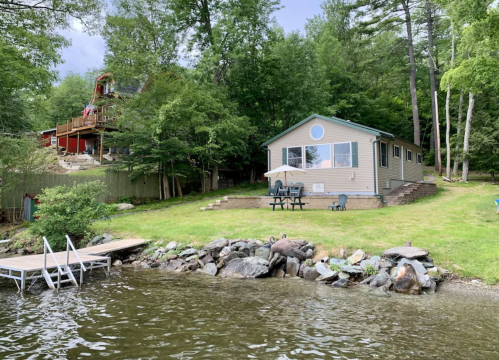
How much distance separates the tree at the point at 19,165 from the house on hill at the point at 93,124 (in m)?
6.91

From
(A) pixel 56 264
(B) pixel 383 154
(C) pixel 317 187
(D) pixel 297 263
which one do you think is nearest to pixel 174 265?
(A) pixel 56 264

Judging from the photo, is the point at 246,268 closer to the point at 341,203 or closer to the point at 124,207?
the point at 341,203

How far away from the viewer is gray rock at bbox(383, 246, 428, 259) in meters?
6.89

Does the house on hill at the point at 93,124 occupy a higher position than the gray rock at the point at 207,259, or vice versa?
the house on hill at the point at 93,124

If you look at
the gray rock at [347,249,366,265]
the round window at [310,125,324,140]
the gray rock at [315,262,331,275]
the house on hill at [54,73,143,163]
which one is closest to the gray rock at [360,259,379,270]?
the gray rock at [347,249,366,265]

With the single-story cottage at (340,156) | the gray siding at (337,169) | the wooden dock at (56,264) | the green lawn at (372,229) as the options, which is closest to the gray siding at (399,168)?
the single-story cottage at (340,156)

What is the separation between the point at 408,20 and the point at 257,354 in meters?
27.4

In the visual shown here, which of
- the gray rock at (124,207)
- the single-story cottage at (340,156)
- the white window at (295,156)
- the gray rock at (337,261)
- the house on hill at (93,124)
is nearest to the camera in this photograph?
the gray rock at (337,261)

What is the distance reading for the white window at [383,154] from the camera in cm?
1523

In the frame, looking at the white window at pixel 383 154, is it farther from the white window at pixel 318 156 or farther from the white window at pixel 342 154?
the white window at pixel 318 156

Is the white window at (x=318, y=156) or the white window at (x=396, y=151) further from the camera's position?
the white window at (x=396, y=151)

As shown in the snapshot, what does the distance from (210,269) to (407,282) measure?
13.9ft

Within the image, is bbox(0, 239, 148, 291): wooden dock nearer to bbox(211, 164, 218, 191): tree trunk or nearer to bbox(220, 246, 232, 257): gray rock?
bbox(220, 246, 232, 257): gray rock

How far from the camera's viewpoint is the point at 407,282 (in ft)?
20.2
